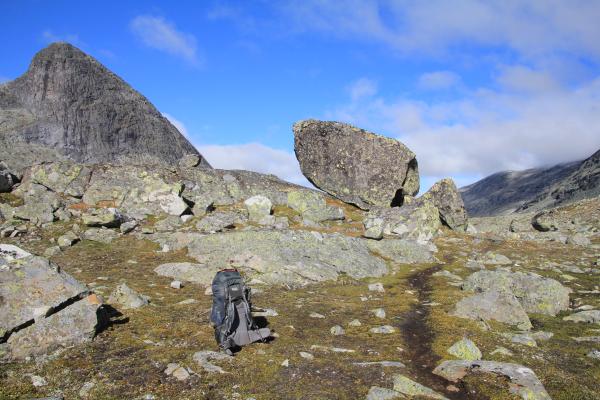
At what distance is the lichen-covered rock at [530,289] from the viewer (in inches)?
806

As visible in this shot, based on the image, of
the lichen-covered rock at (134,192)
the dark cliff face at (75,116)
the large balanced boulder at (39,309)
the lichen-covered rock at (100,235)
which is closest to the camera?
the large balanced boulder at (39,309)

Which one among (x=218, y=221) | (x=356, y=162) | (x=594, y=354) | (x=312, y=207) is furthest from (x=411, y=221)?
(x=594, y=354)

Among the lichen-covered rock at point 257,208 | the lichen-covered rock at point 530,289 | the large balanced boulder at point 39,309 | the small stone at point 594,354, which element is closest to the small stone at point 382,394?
the small stone at point 594,354

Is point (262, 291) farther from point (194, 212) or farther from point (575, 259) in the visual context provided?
point (575, 259)

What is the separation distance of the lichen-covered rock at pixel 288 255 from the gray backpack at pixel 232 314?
9876 millimetres

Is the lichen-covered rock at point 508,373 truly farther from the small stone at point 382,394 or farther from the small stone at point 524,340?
the small stone at point 524,340

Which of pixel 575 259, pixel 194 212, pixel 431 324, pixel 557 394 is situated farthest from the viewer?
pixel 194 212

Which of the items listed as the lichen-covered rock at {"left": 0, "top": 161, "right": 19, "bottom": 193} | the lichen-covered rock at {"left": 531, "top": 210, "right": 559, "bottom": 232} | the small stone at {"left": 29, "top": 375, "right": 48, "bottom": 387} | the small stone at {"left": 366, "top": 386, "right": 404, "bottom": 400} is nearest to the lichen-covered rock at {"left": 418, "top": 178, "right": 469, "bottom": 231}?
the lichen-covered rock at {"left": 531, "top": 210, "right": 559, "bottom": 232}

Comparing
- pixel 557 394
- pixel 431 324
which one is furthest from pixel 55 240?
pixel 557 394

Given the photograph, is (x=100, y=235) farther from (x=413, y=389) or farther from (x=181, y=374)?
(x=413, y=389)

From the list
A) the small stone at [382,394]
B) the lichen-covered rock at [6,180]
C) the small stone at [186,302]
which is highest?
the lichen-covered rock at [6,180]

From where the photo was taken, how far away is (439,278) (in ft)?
90.3

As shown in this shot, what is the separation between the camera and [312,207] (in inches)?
1745

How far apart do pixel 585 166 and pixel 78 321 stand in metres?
234
